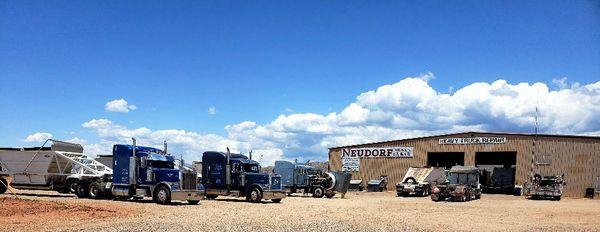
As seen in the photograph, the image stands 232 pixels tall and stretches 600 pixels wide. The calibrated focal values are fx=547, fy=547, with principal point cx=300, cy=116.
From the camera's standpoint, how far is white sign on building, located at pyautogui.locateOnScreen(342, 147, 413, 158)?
54.0 metres

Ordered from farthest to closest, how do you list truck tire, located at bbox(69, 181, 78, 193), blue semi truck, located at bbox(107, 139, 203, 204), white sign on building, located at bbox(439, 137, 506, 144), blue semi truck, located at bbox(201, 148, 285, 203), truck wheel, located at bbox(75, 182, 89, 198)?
white sign on building, located at bbox(439, 137, 506, 144) → blue semi truck, located at bbox(201, 148, 285, 203) → truck tire, located at bbox(69, 181, 78, 193) → truck wheel, located at bbox(75, 182, 89, 198) → blue semi truck, located at bbox(107, 139, 203, 204)

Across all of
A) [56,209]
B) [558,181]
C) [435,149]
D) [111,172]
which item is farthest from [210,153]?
[435,149]

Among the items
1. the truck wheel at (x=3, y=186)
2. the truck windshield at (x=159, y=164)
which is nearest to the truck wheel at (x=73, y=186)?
the truck wheel at (x=3, y=186)

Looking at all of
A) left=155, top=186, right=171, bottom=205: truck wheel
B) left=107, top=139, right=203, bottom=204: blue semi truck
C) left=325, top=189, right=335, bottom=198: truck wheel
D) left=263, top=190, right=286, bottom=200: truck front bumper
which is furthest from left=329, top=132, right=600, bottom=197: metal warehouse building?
left=155, top=186, right=171, bottom=205: truck wheel

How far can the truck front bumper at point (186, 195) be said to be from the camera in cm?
2431

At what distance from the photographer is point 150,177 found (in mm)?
25391

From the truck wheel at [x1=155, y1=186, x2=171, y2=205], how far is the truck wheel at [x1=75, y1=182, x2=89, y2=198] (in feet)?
17.3

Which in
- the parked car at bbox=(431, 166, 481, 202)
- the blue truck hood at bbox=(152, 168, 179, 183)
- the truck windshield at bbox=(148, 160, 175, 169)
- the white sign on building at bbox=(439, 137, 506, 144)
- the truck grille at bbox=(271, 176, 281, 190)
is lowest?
the parked car at bbox=(431, 166, 481, 202)

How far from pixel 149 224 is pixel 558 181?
33148 mm

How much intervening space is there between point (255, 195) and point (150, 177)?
568cm

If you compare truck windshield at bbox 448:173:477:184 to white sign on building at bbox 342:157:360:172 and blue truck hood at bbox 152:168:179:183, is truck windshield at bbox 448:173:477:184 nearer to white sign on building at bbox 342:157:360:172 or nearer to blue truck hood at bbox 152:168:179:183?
white sign on building at bbox 342:157:360:172

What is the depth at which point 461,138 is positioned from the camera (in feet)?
169

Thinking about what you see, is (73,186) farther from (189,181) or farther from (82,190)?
(189,181)

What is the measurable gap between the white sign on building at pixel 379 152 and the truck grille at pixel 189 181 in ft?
106
